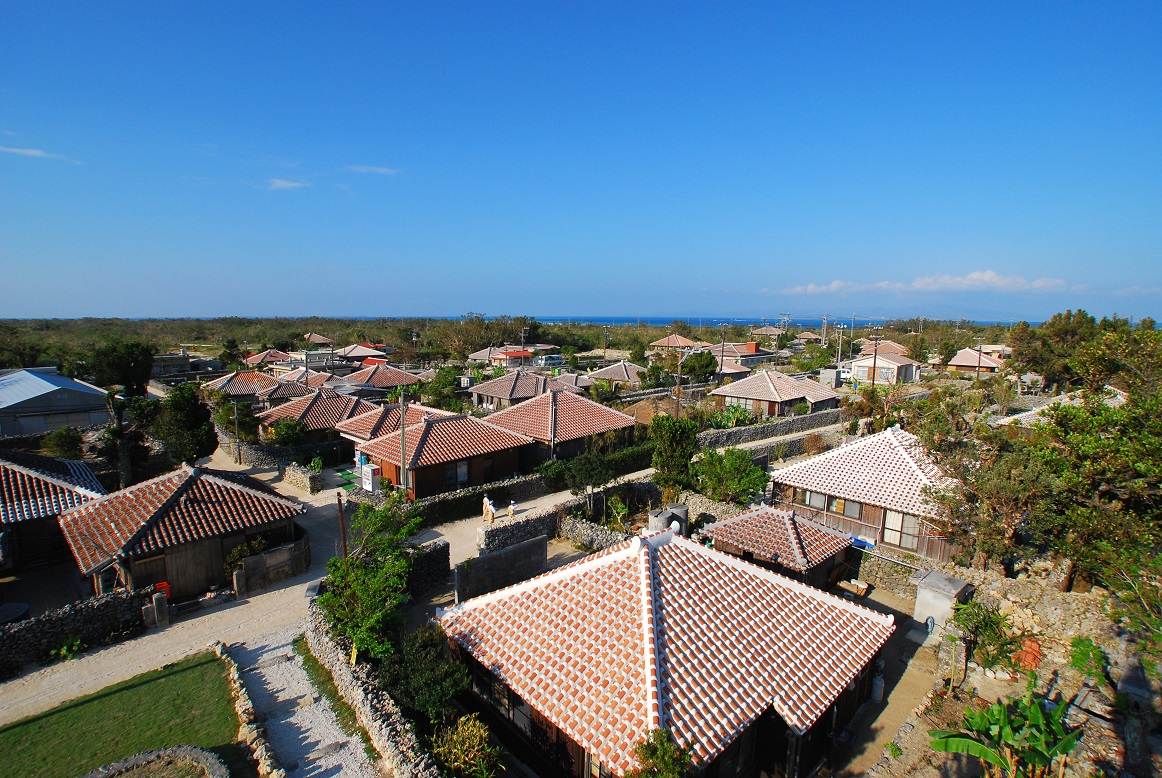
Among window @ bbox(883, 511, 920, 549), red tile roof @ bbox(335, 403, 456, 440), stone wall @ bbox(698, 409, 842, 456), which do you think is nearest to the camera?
window @ bbox(883, 511, 920, 549)

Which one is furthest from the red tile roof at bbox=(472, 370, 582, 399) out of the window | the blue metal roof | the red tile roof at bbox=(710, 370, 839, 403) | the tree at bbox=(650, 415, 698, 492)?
the blue metal roof

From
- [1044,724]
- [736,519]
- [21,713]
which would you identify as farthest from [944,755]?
[21,713]

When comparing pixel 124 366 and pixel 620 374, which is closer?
pixel 124 366


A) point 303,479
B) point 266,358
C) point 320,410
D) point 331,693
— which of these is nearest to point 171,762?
point 331,693

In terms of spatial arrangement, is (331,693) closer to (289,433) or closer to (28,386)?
(289,433)

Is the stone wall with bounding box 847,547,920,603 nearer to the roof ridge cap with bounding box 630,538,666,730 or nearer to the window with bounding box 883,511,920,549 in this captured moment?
the window with bounding box 883,511,920,549

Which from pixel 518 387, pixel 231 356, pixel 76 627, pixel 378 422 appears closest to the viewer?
pixel 76 627

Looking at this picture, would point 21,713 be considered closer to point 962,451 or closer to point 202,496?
point 202,496
